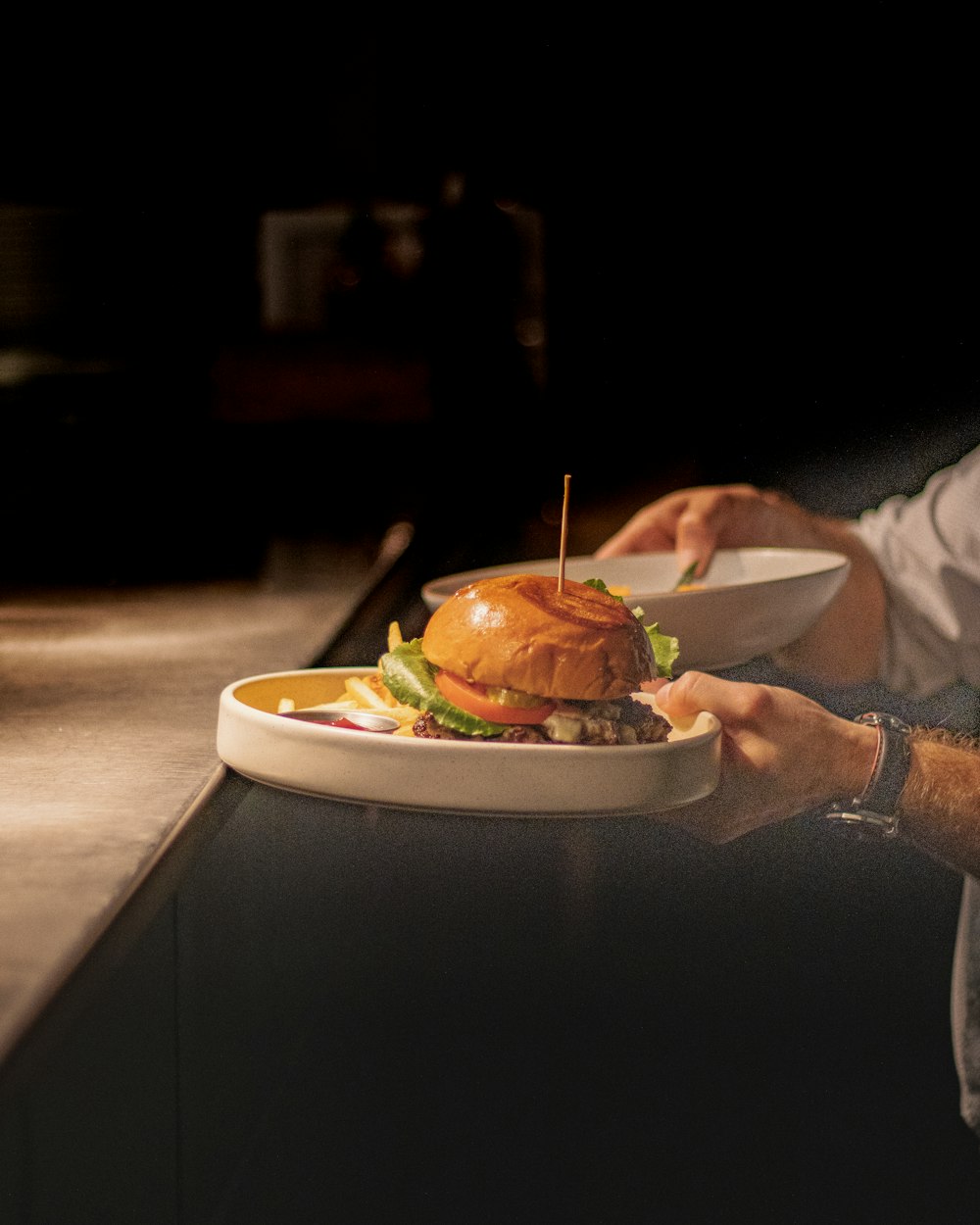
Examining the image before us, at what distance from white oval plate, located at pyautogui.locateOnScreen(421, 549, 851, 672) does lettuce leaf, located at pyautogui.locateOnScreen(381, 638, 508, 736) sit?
0.26 m

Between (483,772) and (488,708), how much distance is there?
0.07 meters

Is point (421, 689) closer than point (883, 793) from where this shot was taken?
Yes

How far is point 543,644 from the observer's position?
74cm

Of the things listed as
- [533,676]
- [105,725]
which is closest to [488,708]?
[533,676]

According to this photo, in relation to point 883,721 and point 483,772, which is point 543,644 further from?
point 883,721

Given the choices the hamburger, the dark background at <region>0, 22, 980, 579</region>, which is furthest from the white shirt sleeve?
the hamburger

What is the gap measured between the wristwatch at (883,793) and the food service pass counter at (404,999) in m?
0.04

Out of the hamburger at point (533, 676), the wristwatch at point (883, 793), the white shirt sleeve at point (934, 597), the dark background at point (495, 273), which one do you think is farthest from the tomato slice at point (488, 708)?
the dark background at point (495, 273)

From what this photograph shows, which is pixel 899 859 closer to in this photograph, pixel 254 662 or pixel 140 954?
pixel 254 662

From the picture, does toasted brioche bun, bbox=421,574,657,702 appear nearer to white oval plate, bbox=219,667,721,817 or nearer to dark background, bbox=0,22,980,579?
white oval plate, bbox=219,667,721,817

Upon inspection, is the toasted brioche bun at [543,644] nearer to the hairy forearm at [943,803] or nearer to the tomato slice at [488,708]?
the tomato slice at [488,708]

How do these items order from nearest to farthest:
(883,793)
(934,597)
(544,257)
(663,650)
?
(663,650)
(883,793)
(934,597)
(544,257)

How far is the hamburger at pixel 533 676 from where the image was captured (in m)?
0.73

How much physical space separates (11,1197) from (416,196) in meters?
3.75
